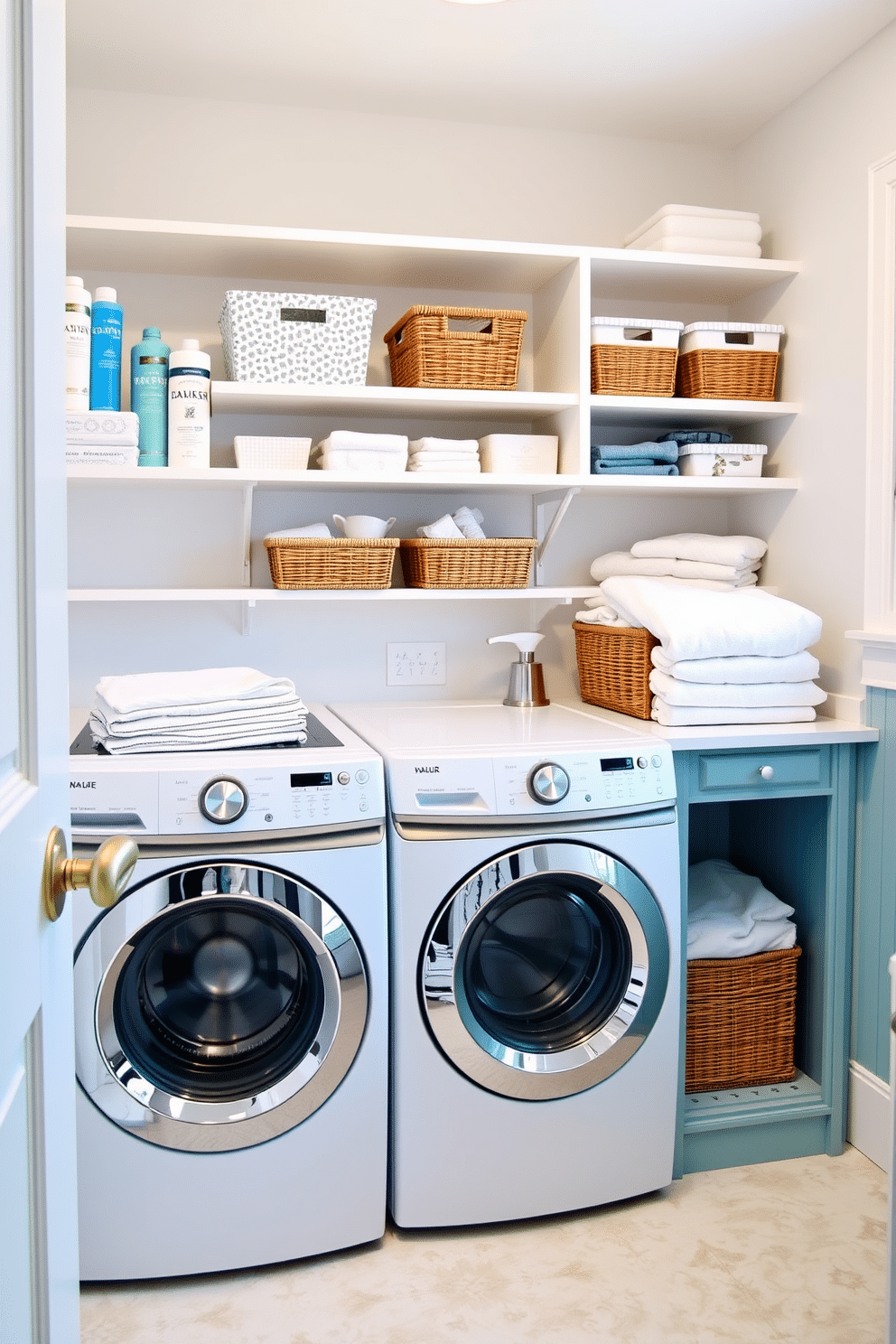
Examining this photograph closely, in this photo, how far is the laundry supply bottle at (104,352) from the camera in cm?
233

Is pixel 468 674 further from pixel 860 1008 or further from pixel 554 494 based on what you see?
pixel 860 1008

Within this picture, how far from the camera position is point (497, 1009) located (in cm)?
210

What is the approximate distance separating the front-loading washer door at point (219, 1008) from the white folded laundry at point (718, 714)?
845 millimetres

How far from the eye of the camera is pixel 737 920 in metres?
2.43

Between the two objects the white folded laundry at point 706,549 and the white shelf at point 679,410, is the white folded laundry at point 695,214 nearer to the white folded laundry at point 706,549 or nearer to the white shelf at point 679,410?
the white shelf at point 679,410

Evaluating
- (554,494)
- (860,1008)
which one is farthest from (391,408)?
(860,1008)

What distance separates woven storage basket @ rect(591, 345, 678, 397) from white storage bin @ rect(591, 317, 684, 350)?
0.6 inches

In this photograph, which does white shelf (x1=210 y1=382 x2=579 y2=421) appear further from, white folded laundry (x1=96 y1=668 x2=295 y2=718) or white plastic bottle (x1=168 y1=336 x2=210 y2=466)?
white folded laundry (x1=96 y1=668 x2=295 y2=718)

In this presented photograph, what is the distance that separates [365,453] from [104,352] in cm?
59

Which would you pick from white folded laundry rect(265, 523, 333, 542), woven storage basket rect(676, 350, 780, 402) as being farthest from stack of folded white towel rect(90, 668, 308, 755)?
woven storage basket rect(676, 350, 780, 402)

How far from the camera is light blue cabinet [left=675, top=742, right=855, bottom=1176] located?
7.47ft

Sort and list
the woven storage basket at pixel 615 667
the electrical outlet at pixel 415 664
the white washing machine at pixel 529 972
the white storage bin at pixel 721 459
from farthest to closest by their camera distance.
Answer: the electrical outlet at pixel 415 664 < the white storage bin at pixel 721 459 < the woven storage basket at pixel 615 667 < the white washing machine at pixel 529 972

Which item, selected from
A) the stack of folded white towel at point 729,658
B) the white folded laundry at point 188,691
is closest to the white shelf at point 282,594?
the white folded laundry at point 188,691

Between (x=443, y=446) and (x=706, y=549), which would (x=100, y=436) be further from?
(x=706, y=549)
